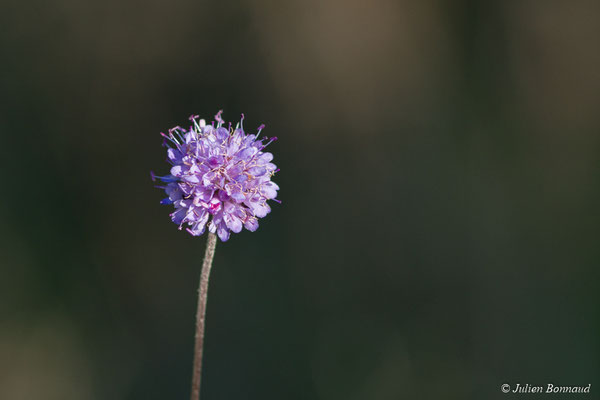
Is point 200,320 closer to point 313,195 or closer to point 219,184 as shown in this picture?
point 219,184

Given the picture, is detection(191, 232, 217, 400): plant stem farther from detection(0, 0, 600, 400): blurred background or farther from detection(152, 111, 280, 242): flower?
detection(0, 0, 600, 400): blurred background

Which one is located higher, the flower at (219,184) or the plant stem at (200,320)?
the flower at (219,184)

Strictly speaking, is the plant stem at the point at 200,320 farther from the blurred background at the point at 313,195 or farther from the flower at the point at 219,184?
the blurred background at the point at 313,195

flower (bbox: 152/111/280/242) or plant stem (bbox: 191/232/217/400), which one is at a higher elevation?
flower (bbox: 152/111/280/242)

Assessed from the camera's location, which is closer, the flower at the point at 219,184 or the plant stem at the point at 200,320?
the plant stem at the point at 200,320

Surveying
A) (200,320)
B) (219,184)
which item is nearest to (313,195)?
(219,184)

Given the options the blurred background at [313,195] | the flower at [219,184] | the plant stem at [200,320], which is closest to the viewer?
the plant stem at [200,320]

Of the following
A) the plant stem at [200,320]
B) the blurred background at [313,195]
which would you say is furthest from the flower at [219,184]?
the blurred background at [313,195]

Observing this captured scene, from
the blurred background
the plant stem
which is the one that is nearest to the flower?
the plant stem
